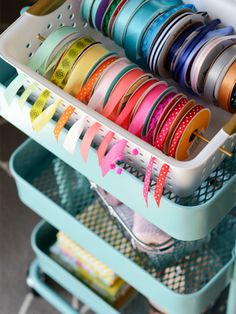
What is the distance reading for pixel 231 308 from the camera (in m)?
1.61

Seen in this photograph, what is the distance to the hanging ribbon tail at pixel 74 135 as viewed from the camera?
119 cm

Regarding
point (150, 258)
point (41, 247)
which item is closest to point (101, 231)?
point (150, 258)

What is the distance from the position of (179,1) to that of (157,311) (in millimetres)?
801

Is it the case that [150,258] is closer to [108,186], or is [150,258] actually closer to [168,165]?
[108,186]

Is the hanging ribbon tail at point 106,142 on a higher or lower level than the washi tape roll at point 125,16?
lower

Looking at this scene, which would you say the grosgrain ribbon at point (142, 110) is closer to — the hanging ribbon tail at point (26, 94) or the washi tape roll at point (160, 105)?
the washi tape roll at point (160, 105)

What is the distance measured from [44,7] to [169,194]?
42 centimetres

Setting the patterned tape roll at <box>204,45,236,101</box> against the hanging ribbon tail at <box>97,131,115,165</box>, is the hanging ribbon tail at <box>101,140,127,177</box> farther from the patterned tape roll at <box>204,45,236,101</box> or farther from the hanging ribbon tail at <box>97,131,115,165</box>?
the patterned tape roll at <box>204,45,236,101</box>

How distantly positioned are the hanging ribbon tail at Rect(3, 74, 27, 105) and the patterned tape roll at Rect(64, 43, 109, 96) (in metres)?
0.08

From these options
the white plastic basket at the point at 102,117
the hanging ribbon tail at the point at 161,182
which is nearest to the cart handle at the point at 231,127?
the white plastic basket at the point at 102,117

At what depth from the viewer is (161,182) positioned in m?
1.12

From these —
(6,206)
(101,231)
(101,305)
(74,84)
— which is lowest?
(6,206)

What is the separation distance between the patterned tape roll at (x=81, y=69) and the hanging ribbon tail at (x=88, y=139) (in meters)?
0.12

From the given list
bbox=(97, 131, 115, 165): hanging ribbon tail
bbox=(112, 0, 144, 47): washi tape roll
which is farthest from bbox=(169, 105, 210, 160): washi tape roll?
bbox=(112, 0, 144, 47): washi tape roll
